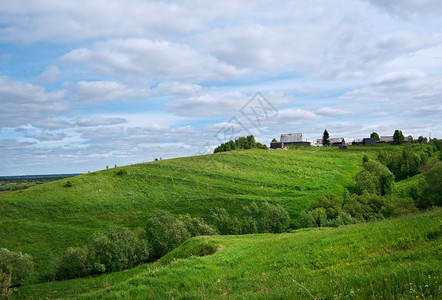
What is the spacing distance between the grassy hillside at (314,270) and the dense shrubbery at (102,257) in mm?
28872

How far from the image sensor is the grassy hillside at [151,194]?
181 ft

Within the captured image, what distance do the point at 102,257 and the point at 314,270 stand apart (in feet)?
129

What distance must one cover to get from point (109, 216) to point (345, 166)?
86.6m

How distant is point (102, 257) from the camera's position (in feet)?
142

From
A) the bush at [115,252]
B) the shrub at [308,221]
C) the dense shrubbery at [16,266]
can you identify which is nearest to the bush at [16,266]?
the dense shrubbery at [16,266]

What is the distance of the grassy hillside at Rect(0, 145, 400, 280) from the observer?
181 feet

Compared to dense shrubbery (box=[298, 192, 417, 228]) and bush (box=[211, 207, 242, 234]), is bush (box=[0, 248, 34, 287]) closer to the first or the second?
bush (box=[211, 207, 242, 234])

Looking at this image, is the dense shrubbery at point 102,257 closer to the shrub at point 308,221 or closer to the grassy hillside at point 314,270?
the shrub at point 308,221

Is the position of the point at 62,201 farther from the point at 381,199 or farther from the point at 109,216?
the point at 381,199

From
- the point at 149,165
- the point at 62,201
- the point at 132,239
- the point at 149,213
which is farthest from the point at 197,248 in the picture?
the point at 149,165

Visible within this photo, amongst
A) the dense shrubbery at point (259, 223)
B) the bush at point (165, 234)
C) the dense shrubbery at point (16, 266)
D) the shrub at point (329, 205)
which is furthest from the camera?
the shrub at point (329, 205)

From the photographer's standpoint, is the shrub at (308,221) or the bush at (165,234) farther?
the shrub at (308,221)

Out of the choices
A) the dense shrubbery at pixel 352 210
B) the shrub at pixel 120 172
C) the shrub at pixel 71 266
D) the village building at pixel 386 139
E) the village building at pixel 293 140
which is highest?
the village building at pixel 293 140

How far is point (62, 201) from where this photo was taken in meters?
65.4
